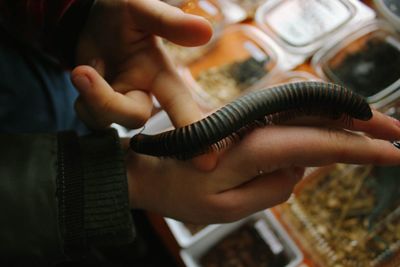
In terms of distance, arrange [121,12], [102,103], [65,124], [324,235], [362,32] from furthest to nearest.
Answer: [362,32], [65,124], [324,235], [121,12], [102,103]

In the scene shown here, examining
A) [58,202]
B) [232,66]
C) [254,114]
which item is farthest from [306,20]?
[58,202]

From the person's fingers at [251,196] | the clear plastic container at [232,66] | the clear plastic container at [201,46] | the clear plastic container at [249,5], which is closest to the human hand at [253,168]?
the person's fingers at [251,196]

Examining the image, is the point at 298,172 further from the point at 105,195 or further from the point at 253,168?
the point at 105,195

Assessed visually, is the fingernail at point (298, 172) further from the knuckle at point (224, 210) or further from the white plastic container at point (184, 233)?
the white plastic container at point (184, 233)

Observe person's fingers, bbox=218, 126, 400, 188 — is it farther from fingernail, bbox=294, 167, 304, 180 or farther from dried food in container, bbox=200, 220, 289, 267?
dried food in container, bbox=200, 220, 289, 267

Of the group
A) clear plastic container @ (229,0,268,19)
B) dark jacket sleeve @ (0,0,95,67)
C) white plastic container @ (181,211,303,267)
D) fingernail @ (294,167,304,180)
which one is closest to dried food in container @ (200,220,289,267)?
white plastic container @ (181,211,303,267)

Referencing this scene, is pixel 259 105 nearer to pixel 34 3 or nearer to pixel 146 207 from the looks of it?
pixel 146 207

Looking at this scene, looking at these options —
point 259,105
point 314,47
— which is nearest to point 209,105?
point 314,47
